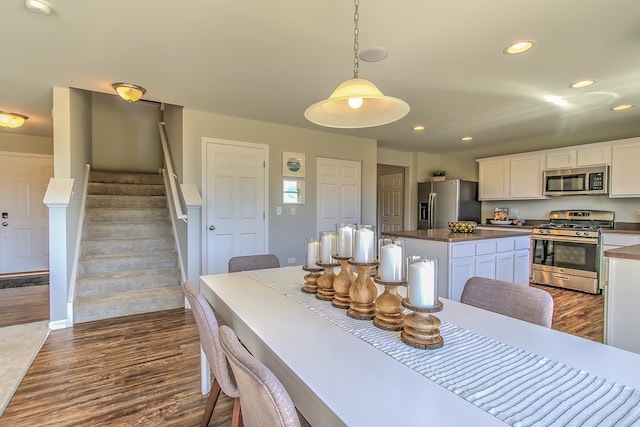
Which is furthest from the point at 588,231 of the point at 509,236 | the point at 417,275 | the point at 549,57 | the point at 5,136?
the point at 5,136

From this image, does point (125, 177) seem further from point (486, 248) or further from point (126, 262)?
point (486, 248)

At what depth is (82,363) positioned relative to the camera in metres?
2.38

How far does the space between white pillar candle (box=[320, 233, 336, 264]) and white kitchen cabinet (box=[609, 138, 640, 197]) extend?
489 cm

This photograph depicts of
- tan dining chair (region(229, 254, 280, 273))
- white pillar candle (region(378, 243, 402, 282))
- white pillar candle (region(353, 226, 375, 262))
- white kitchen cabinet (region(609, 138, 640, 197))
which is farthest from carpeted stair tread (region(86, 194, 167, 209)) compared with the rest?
white kitchen cabinet (region(609, 138, 640, 197))

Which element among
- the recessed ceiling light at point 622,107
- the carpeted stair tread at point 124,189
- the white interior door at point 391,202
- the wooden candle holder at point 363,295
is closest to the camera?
the wooden candle holder at point 363,295

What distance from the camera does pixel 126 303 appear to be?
133 inches

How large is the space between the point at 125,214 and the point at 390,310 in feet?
14.4

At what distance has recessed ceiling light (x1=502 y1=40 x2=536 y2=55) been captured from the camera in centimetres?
220

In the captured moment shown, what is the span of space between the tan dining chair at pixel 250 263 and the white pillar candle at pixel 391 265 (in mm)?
1319

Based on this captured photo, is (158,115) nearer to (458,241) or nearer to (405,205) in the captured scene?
(405,205)

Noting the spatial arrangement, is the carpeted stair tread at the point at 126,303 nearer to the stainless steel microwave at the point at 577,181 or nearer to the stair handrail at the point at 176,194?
the stair handrail at the point at 176,194

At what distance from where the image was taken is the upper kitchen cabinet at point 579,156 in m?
4.47

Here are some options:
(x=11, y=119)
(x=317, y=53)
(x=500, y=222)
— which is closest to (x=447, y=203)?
(x=500, y=222)

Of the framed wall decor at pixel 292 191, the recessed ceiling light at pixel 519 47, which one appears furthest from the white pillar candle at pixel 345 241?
the framed wall decor at pixel 292 191
